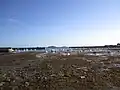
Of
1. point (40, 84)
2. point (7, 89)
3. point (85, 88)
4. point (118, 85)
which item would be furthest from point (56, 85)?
point (118, 85)

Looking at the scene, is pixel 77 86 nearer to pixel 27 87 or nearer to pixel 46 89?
pixel 46 89

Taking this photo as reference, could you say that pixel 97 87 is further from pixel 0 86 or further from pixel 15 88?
pixel 0 86

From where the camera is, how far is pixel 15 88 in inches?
508

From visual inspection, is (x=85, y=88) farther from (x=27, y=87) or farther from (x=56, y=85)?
(x=27, y=87)

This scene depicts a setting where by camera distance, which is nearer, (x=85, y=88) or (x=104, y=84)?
(x=85, y=88)

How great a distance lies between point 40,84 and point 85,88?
10.3 ft

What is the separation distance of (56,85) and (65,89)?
1.21 meters

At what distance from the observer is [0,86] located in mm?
13383

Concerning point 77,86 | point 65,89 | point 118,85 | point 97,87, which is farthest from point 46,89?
point 118,85

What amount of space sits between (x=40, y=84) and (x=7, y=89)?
7.35ft

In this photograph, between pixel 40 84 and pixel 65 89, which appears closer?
pixel 65 89

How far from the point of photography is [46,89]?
1236cm

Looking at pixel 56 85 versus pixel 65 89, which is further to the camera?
pixel 56 85

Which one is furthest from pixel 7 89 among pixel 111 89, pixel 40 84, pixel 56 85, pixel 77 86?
pixel 111 89
